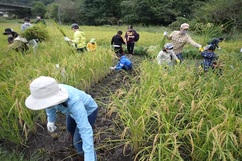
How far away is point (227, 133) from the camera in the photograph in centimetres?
172

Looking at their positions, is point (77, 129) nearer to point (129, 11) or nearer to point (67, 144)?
point (67, 144)

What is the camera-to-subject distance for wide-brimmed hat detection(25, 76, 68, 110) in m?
1.57

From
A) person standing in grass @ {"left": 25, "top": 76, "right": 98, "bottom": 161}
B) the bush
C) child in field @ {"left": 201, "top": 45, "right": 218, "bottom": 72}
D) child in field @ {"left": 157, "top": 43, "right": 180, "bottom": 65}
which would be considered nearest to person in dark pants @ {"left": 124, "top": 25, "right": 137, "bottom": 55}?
the bush

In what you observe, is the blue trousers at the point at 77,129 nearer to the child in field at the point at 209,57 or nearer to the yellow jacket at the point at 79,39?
the child in field at the point at 209,57

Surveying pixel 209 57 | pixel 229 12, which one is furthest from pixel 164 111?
pixel 229 12

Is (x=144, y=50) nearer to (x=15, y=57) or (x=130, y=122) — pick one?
(x=15, y=57)

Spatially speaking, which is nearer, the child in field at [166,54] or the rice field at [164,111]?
the rice field at [164,111]

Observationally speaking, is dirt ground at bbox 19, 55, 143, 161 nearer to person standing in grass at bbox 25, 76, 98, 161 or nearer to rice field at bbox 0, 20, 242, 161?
rice field at bbox 0, 20, 242, 161

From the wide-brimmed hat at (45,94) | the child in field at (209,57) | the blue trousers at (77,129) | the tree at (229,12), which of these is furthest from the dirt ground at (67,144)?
the tree at (229,12)

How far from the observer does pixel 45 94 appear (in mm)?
1585

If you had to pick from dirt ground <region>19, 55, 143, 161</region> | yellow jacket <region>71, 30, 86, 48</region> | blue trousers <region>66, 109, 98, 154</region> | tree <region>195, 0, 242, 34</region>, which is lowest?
dirt ground <region>19, 55, 143, 161</region>

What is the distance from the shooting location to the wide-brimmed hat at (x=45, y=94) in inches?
61.8

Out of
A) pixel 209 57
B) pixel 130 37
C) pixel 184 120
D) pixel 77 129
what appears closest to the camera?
pixel 77 129

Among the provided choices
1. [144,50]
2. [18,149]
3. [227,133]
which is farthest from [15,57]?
[144,50]
